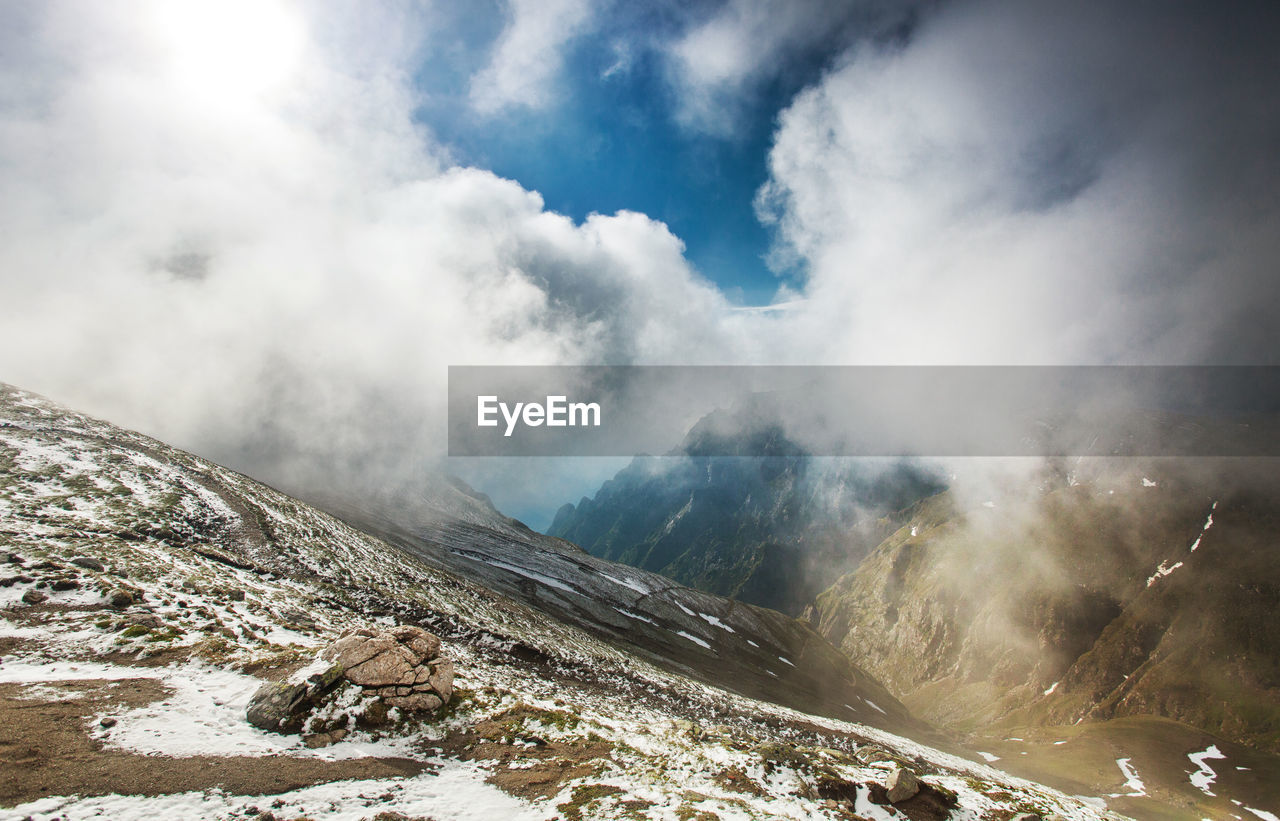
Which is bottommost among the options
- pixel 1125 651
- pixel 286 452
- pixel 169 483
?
pixel 1125 651

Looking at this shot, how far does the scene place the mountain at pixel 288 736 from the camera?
39.8 feet

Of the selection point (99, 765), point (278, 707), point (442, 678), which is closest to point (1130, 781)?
point (442, 678)

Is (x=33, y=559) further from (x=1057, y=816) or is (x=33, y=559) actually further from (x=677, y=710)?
(x=1057, y=816)

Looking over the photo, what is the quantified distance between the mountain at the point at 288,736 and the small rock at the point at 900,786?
91 mm

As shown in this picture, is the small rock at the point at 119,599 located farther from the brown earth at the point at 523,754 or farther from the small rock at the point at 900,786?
the small rock at the point at 900,786

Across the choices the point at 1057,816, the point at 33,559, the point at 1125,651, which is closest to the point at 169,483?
the point at 33,559

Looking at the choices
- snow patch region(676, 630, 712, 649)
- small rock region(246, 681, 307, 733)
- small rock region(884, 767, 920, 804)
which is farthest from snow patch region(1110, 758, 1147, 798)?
small rock region(246, 681, 307, 733)

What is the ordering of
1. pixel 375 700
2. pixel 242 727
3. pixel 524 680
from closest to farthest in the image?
pixel 242 727 → pixel 375 700 → pixel 524 680

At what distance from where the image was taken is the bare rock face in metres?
15.5

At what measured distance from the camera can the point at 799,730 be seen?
39312 mm

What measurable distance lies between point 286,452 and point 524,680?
642 ft

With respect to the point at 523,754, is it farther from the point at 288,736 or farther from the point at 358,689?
the point at 288,736

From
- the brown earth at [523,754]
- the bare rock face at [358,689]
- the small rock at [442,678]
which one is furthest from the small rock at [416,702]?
the brown earth at [523,754]

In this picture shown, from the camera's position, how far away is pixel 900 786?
17.0 meters
